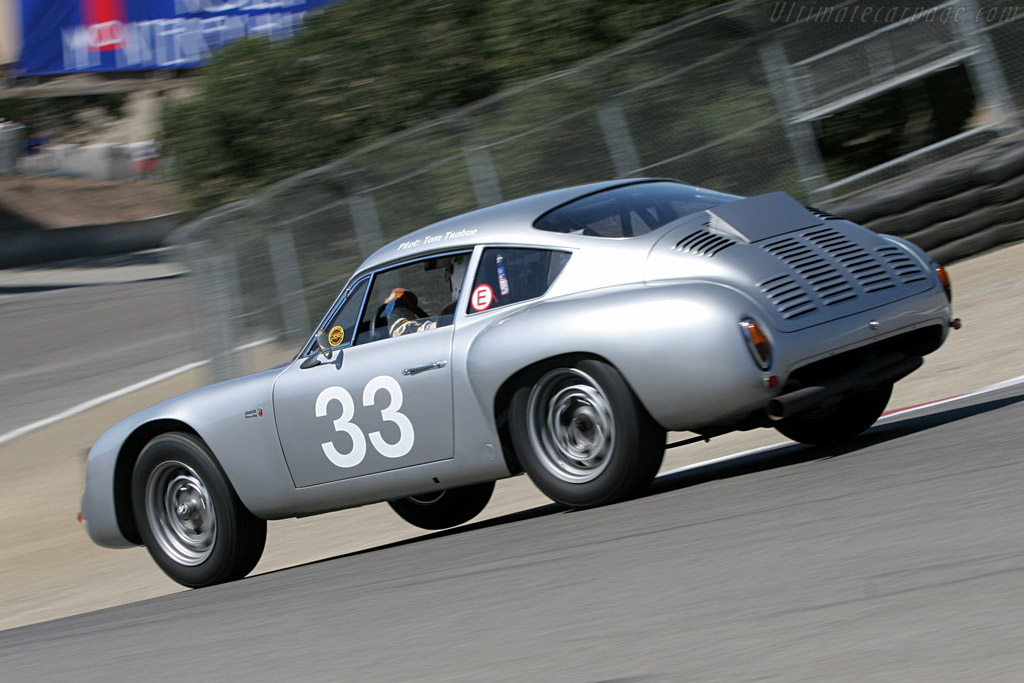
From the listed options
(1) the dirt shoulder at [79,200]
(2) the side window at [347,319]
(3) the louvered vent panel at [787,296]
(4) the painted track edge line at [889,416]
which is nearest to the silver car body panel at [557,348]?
(3) the louvered vent panel at [787,296]

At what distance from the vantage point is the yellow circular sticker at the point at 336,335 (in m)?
6.84

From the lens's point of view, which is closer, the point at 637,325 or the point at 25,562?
the point at 637,325

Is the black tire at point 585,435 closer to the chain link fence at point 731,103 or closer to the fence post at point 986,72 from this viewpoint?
the chain link fence at point 731,103

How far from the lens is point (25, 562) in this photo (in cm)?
1044

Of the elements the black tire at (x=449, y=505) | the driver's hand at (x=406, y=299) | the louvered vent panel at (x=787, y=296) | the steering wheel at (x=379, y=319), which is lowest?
the black tire at (x=449, y=505)

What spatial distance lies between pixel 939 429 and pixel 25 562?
23.6ft

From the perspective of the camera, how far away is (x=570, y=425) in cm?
580

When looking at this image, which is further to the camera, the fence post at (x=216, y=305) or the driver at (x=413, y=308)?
the fence post at (x=216, y=305)

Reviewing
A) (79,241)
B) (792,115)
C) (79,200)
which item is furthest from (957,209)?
(79,200)

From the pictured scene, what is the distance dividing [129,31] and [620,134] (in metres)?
20.5

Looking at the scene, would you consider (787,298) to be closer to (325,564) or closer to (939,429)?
(939,429)

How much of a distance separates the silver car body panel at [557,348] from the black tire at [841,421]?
2.40 feet

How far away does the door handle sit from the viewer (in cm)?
624

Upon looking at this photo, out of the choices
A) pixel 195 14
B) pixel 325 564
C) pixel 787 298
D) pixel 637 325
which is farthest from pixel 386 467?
pixel 195 14
